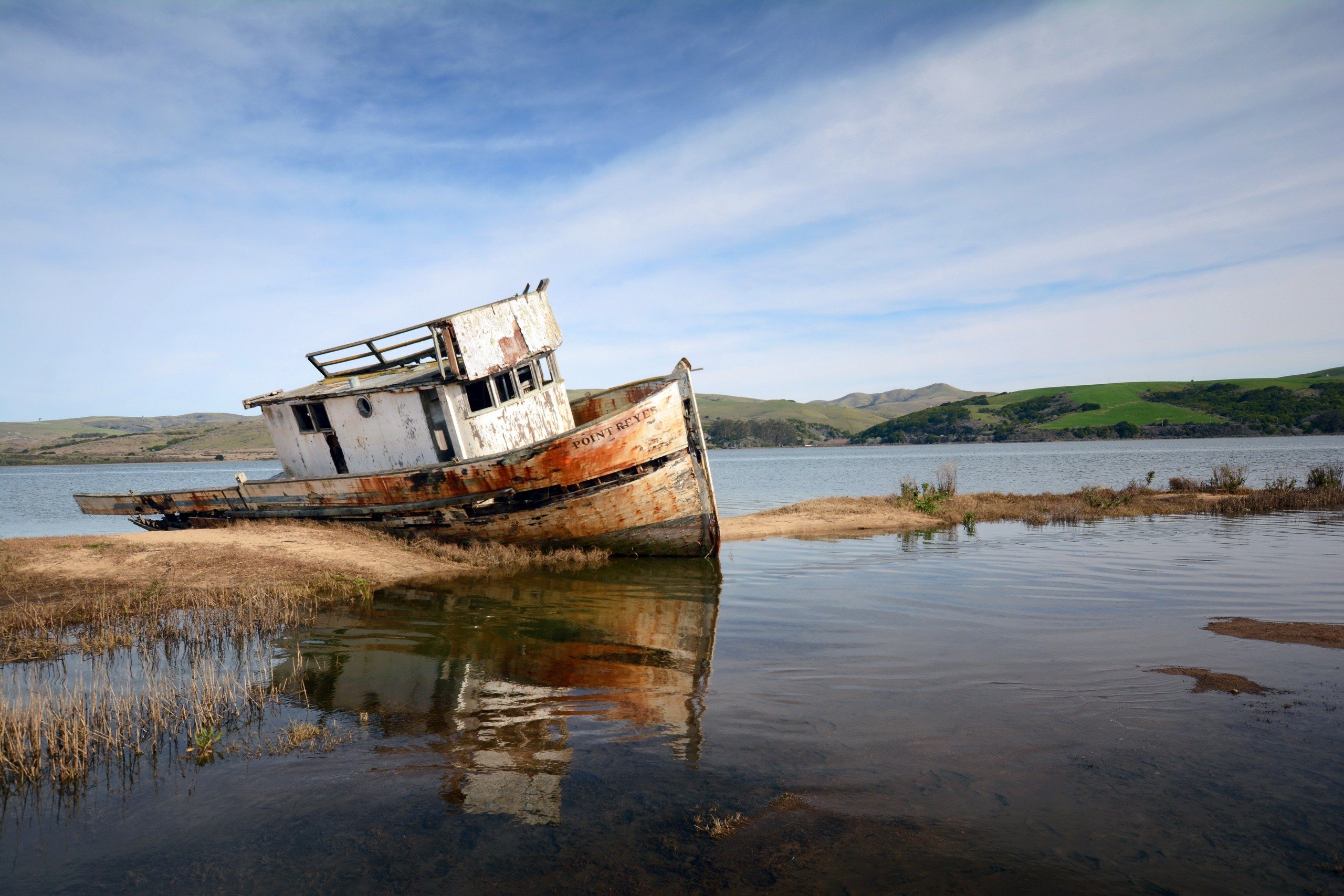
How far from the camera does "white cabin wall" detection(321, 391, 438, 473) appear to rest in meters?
15.3

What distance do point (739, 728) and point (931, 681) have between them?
8.10 ft

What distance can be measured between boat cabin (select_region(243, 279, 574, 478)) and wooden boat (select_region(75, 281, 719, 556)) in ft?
0.12

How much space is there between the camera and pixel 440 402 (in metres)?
14.9

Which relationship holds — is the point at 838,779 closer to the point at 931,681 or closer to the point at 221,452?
the point at 931,681

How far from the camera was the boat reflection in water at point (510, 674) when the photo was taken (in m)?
5.35

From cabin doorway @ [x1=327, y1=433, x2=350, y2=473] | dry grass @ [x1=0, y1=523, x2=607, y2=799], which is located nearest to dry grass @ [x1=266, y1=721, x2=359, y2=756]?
dry grass @ [x1=0, y1=523, x2=607, y2=799]

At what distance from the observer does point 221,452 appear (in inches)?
4254

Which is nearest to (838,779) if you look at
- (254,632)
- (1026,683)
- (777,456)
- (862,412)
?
(1026,683)

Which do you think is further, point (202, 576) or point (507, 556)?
point (507, 556)

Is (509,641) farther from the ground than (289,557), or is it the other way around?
(289,557)

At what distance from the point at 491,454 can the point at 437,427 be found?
1.43m

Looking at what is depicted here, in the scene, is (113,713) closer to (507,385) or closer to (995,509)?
(507,385)

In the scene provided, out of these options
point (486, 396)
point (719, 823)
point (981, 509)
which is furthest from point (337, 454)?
point (981, 509)

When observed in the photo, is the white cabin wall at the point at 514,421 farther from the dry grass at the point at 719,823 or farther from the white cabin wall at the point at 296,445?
the dry grass at the point at 719,823
